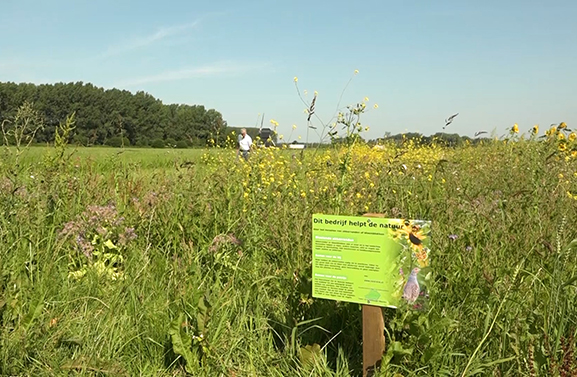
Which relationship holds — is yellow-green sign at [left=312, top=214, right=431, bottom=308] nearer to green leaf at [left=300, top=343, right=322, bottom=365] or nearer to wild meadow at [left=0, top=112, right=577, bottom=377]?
wild meadow at [left=0, top=112, right=577, bottom=377]

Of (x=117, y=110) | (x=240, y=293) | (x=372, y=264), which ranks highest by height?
(x=117, y=110)

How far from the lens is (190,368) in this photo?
2010 millimetres

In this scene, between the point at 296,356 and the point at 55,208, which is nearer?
the point at 296,356

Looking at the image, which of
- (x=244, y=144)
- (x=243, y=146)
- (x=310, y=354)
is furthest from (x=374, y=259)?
(x=244, y=144)

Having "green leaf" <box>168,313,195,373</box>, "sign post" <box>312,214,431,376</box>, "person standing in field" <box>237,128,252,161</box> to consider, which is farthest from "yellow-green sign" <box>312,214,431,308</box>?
"person standing in field" <box>237,128,252,161</box>

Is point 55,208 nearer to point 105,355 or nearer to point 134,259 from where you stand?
point 134,259


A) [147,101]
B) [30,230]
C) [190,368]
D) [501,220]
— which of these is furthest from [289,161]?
[147,101]

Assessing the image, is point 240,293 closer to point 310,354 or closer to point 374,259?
point 310,354

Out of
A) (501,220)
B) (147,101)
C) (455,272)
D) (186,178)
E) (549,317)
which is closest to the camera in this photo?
(549,317)

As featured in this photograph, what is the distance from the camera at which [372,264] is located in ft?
6.08

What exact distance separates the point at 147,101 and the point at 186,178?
110 ft

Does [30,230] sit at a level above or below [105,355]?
above

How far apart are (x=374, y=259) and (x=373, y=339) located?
34 centimetres

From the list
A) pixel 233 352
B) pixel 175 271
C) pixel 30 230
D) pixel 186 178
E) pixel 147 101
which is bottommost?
pixel 233 352
